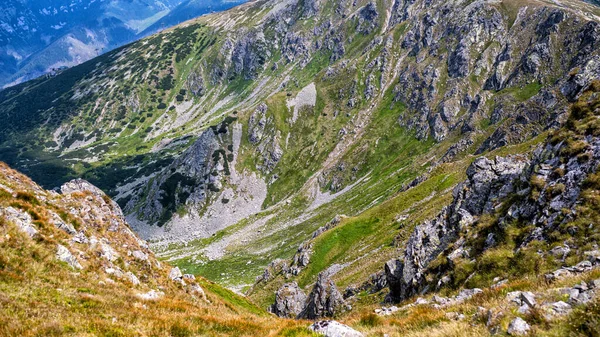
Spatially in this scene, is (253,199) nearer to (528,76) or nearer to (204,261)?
(204,261)

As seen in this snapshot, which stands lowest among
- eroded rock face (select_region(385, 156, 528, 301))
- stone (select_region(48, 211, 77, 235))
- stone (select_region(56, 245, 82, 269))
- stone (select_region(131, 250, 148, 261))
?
eroded rock face (select_region(385, 156, 528, 301))

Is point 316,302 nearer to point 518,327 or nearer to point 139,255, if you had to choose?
point 139,255

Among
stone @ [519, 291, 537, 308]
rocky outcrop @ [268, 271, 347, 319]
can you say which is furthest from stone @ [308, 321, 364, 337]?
rocky outcrop @ [268, 271, 347, 319]

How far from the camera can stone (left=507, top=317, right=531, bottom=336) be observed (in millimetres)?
7290

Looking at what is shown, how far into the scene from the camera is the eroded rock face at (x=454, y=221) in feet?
92.0

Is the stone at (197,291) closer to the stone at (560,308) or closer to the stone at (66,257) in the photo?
the stone at (66,257)

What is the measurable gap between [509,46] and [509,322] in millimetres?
218754

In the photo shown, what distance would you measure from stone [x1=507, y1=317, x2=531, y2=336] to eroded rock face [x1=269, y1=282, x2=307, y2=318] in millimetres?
43815

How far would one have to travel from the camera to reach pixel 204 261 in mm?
145500

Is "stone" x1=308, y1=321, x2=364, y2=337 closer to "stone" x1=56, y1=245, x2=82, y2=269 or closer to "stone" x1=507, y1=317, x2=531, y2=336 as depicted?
"stone" x1=507, y1=317, x2=531, y2=336

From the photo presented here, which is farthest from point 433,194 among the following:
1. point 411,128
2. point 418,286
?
point 411,128

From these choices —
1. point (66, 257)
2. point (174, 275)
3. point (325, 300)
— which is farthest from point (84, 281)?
point (325, 300)

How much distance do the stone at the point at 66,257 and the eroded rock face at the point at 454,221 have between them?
2398 cm

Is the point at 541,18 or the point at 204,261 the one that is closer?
the point at 204,261
